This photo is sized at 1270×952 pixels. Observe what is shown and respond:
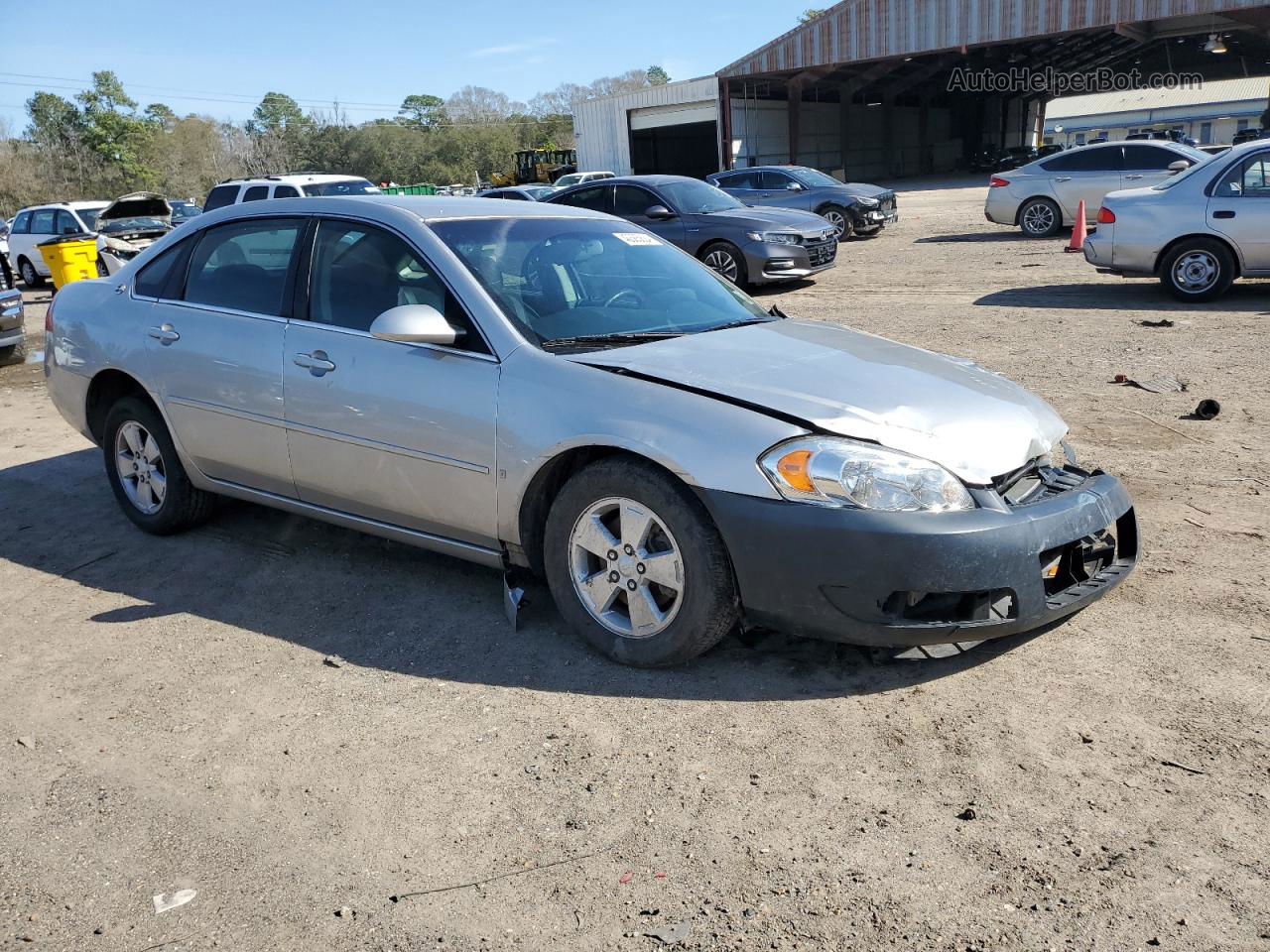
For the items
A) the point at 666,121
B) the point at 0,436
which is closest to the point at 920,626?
the point at 0,436

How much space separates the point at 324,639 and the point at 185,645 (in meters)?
0.56

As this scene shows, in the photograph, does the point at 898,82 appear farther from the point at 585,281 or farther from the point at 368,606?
the point at 368,606

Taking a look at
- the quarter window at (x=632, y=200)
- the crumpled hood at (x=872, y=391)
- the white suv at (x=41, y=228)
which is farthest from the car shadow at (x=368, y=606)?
the white suv at (x=41, y=228)

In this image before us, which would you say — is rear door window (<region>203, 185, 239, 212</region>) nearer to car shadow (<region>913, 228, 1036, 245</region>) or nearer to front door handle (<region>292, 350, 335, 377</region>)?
car shadow (<region>913, 228, 1036, 245</region>)

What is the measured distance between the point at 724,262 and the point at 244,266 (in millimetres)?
10073

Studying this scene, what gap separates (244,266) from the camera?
16.2ft

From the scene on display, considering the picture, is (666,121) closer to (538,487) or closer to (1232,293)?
(1232,293)

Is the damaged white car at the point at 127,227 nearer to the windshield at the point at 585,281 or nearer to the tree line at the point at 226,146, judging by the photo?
the windshield at the point at 585,281

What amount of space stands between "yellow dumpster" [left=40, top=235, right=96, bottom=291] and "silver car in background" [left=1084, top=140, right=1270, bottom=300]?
15.6 metres

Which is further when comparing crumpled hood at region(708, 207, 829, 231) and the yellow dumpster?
the yellow dumpster

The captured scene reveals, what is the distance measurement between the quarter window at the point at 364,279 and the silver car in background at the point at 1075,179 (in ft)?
48.9

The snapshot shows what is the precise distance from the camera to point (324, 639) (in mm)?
4242

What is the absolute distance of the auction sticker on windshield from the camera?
4.91m

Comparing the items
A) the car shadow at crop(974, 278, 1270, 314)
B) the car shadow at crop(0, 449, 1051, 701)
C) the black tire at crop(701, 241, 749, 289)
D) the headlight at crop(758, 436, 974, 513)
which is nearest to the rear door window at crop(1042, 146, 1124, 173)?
the car shadow at crop(974, 278, 1270, 314)
